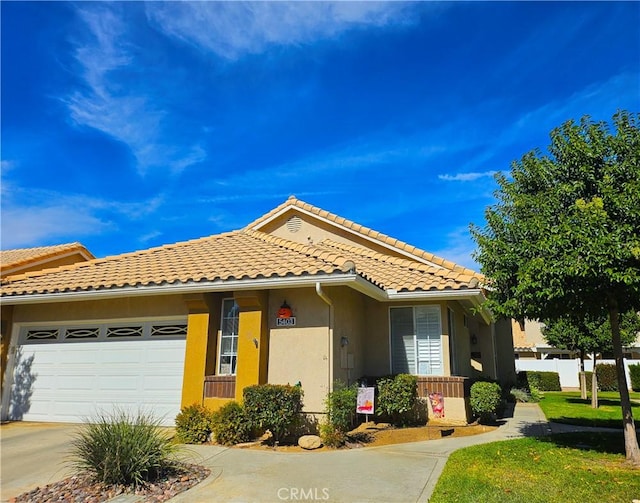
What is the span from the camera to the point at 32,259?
1702 cm

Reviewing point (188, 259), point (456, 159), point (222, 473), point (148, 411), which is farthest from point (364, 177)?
point (222, 473)

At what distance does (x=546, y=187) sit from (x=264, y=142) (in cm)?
931

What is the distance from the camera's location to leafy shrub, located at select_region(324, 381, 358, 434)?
9.21 metres

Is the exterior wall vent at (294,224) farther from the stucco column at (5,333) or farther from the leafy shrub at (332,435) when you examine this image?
the leafy shrub at (332,435)

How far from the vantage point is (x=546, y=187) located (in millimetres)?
8953

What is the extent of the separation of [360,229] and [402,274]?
13.0 ft

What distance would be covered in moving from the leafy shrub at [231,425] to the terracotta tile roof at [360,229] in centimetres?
710

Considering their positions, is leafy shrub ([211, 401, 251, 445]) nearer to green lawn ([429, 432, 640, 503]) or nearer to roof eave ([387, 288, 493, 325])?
green lawn ([429, 432, 640, 503])

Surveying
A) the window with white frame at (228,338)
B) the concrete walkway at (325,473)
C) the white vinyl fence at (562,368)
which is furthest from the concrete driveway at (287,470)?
the white vinyl fence at (562,368)

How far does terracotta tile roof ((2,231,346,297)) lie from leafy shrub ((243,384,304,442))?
2.39 metres

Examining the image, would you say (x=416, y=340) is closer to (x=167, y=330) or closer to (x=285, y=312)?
(x=285, y=312)

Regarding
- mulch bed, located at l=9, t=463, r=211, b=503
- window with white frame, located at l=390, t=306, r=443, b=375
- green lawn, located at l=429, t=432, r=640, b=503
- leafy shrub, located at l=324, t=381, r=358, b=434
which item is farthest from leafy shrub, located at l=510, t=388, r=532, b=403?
mulch bed, located at l=9, t=463, r=211, b=503

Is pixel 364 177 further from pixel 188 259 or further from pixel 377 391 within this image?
pixel 377 391

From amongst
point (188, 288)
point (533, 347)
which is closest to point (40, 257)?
point (188, 288)
